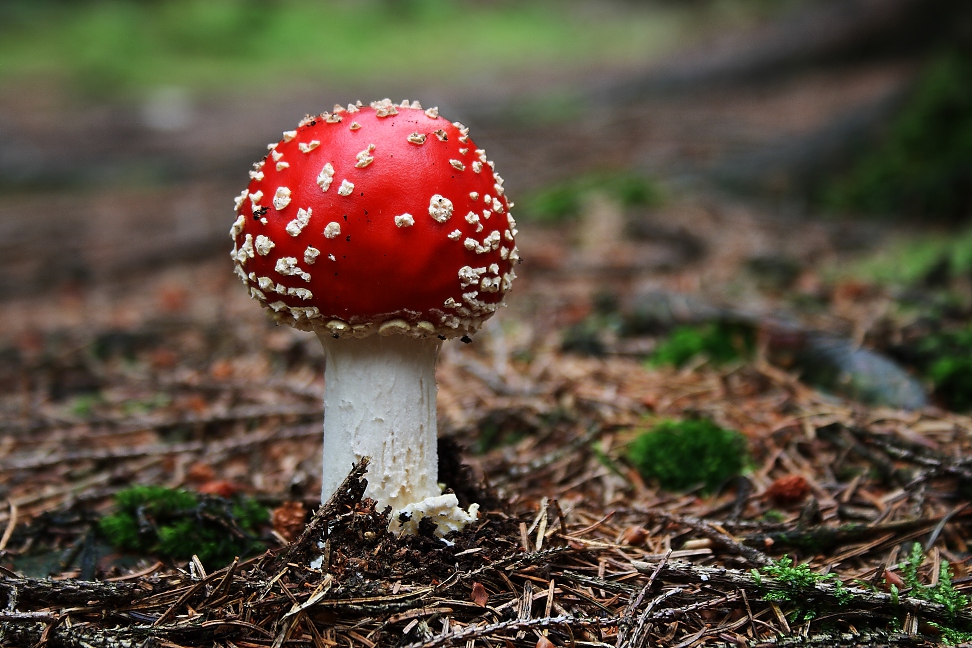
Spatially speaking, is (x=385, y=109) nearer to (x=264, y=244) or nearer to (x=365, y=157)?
(x=365, y=157)

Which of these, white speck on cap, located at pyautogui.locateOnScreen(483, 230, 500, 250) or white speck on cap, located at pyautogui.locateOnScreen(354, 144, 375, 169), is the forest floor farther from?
white speck on cap, located at pyautogui.locateOnScreen(354, 144, 375, 169)

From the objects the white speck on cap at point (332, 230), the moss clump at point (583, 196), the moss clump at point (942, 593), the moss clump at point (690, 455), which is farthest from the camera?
the moss clump at point (583, 196)

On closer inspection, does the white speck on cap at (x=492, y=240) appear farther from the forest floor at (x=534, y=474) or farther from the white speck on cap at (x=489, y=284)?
the forest floor at (x=534, y=474)

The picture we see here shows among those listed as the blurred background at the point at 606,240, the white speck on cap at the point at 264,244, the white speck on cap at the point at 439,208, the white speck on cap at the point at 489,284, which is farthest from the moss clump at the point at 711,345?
the white speck on cap at the point at 264,244

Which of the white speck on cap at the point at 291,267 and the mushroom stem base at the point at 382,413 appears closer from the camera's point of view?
the white speck on cap at the point at 291,267

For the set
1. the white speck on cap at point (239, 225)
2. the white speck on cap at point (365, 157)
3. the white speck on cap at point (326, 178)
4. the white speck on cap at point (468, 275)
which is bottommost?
the white speck on cap at point (468, 275)

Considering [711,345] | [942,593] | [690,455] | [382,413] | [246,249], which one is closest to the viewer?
[942,593]

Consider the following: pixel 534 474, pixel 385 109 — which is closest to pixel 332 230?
pixel 385 109

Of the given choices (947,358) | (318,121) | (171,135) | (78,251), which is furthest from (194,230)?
(171,135)

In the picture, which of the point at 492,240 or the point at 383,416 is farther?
the point at 383,416
